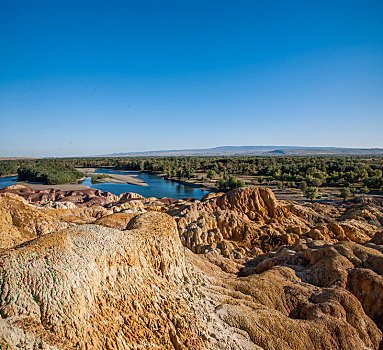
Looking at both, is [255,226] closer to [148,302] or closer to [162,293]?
[162,293]

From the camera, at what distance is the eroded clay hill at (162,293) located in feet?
23.9

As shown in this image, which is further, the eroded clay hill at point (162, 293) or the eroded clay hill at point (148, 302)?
the eroded clay hill at point (162, 293)

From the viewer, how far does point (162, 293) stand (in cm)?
1065

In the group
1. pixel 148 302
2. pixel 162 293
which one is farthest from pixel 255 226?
pixel 148 302

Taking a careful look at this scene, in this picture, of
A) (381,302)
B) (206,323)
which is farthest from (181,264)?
(381,302)

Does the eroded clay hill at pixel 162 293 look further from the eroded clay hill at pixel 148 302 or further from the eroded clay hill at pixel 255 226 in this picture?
the eroded clay hill at pixel 255 226

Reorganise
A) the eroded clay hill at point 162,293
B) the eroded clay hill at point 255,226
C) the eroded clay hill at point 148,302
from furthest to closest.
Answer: the eroded clay hill at point 255,226, the eroded clay hill at point 162,293, the eroded clay hill at point 148,302

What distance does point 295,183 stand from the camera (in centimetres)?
9175

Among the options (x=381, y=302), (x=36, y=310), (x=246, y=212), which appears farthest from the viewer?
(x=246, y=212)

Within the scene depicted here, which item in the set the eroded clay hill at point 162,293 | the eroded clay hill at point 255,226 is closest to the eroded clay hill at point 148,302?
the eroded clay hill at point 162,293

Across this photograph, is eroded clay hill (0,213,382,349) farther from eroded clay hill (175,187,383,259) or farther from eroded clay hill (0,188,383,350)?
eroded clay hill (175,187,383,259)

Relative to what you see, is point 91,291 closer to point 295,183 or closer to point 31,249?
point 31,249

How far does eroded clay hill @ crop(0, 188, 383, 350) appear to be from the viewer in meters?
7.30

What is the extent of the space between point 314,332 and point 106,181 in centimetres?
10565
